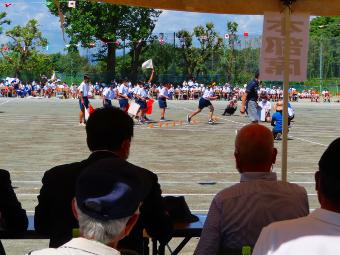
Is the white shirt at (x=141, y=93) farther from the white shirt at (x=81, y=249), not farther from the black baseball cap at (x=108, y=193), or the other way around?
the white shirt at (x=81, y=249)

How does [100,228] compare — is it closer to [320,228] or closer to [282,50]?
[320,228]

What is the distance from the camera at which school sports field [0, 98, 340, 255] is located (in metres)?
11.3

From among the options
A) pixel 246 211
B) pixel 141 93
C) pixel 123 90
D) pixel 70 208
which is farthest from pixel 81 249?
pixel 123 90

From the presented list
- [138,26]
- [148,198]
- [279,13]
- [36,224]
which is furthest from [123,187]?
[138,26]

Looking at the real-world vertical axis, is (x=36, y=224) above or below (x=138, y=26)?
below

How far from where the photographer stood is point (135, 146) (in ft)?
61.4

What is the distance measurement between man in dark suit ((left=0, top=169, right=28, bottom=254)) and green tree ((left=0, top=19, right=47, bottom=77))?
7998 centimetres

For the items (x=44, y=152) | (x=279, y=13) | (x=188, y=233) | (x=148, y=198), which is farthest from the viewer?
(x=44, y=152)

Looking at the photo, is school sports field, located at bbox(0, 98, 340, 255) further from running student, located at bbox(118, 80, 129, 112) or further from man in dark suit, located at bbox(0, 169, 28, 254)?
man in dark suit, located at bbox(0, 169, 28, 254)

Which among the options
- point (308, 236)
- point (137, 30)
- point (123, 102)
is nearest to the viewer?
point (308, 236)

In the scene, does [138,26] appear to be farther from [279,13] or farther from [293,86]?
[279,13]

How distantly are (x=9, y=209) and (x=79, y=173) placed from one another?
2.66 feet

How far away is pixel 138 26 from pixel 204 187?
58.6 metres

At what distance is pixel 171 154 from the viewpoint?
1694 cm
